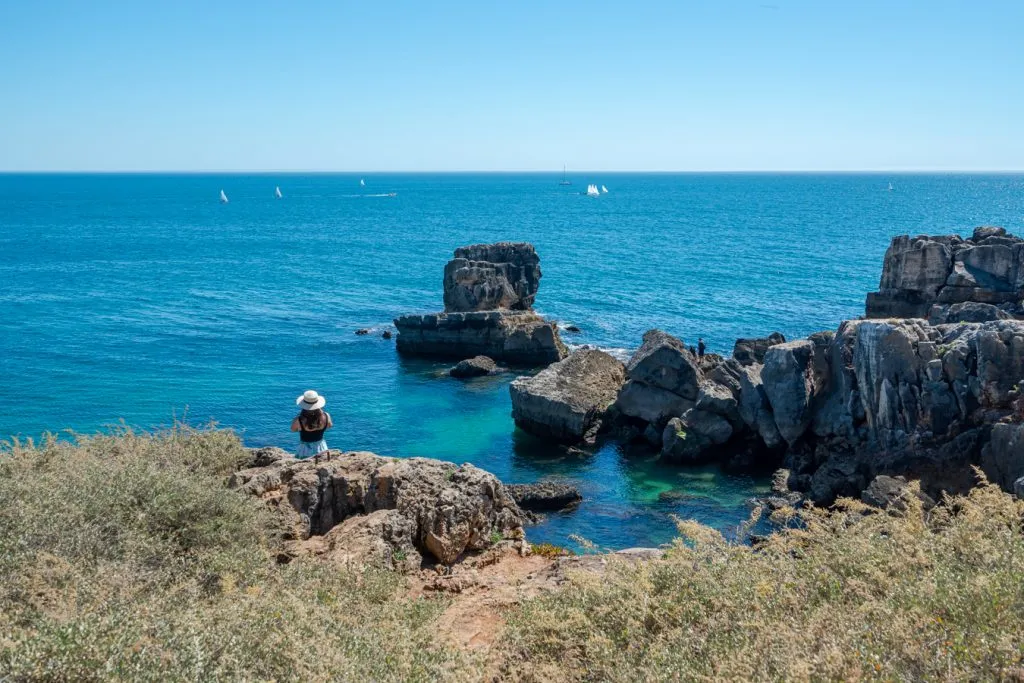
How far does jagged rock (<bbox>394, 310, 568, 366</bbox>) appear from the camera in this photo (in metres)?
52.6

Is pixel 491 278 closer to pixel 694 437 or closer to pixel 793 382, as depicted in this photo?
pixel 694 437

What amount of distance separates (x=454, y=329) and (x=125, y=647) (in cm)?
4716

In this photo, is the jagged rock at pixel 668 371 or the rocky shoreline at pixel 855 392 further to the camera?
the jagged rock at pixel 668 371

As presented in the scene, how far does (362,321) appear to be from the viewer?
66125 millimetres

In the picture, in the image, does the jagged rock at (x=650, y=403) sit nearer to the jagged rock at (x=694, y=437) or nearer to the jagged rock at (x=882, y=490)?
the jagged rock at (x=694, y=437)

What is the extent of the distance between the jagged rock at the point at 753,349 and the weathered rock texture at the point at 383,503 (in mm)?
28084

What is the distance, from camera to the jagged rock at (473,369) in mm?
50438

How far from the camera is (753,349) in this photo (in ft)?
140

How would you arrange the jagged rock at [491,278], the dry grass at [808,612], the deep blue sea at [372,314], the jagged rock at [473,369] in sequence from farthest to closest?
1. the jagged rock at [491,278]
2. the jagged rock at [473,369]
3. the deep blue sea at [372,314]
4. the dry grass at [808,612]

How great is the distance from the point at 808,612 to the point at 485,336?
4536 centimetres

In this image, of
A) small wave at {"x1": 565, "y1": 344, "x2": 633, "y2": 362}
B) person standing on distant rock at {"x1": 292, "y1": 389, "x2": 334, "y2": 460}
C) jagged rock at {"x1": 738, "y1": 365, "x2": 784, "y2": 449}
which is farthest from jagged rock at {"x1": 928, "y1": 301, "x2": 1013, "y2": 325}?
person standing on distant rock at {"x1": 292, "y1": 389, "x2": 334, "y2": 460}

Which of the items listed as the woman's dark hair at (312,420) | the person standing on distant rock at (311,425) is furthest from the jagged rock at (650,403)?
the person standing on distant rock at (311,425)

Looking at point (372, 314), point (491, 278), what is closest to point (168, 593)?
point (491, 278)

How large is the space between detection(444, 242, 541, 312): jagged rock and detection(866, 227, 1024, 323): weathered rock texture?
25096mm
